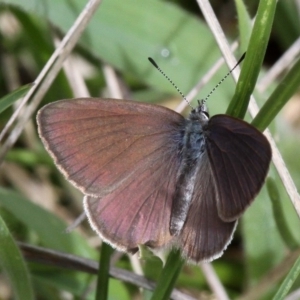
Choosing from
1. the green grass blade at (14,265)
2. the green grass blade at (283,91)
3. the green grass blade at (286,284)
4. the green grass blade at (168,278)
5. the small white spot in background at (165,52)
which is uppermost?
the green grass blade at (283,91)

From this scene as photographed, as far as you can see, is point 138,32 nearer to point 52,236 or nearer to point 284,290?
point 52,236

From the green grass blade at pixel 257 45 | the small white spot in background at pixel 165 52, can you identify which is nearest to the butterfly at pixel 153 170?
the green grass blade at pixel 257 45

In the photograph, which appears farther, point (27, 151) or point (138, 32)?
point (27, 151)

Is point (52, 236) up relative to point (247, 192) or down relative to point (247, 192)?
down

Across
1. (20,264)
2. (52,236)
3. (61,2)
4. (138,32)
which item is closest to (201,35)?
(138,32)

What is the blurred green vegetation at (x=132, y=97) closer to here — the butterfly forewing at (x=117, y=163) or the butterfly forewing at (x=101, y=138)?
the butterfly forewing at (x=117, y=163)

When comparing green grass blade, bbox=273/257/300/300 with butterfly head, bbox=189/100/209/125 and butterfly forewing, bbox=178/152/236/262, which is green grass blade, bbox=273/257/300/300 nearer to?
butterfly forewing, bbox=178/152/236/262

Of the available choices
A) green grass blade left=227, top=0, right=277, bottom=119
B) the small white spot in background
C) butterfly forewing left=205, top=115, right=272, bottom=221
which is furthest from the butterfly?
the small white spot in background
